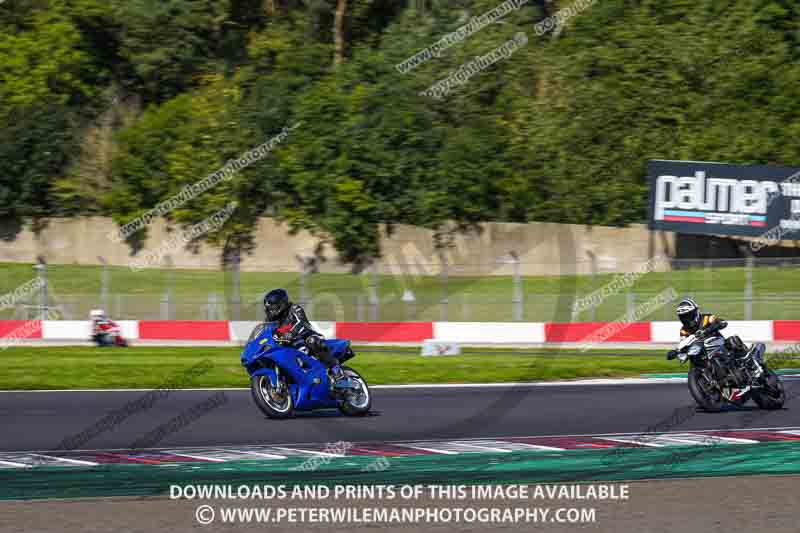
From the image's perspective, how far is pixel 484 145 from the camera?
37.9m

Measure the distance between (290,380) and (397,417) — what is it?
139 cm

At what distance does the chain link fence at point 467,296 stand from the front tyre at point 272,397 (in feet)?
35.7

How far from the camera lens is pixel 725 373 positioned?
14750 mm

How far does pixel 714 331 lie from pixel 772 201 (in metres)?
19.0

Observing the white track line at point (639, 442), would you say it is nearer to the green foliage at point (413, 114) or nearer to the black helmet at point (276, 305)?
the black helmet at point (276, 305)

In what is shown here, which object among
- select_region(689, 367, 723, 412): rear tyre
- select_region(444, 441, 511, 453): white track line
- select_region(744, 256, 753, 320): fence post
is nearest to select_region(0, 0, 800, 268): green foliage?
select_region(744, 256, 753, 320): fence post

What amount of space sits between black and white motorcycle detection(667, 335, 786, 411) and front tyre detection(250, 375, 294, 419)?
4.63 meters

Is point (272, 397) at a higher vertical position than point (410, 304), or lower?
lower

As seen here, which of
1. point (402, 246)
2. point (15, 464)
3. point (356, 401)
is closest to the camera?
point (15, 464)

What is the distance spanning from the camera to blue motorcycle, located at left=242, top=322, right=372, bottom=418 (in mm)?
13688

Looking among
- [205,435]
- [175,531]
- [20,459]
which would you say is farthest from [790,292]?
[175,531]

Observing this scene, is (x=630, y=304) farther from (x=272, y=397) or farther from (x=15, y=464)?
(x=15, y=464)

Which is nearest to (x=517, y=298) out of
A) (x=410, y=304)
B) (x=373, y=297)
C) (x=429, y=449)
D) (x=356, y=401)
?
(x=410, y=304)

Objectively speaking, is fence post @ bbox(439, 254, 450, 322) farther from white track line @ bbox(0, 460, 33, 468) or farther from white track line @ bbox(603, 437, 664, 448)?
white track line @ bbox(0, 460, 33, 468)
